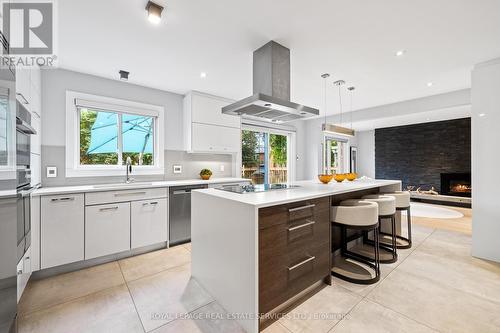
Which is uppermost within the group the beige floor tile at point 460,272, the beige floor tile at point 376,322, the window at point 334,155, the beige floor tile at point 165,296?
the window at point 334,155

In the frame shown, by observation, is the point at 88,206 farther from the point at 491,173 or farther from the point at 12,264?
the point at 491,173

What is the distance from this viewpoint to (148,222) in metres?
2.79

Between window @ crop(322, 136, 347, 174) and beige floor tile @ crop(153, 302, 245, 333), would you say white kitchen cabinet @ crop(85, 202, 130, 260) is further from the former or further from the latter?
window @ crop(322, 136, 347, 174)

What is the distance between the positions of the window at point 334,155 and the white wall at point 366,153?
2.46ft

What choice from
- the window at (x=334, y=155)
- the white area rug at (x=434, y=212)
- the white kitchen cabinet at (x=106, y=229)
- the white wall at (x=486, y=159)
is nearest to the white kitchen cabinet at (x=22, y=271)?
the white kitchen cabinet at (x=106, y=229)

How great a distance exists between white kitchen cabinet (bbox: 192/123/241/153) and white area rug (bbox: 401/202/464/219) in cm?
403

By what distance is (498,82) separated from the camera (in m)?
2.44

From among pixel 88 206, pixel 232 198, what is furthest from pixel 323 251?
pixel 88 206

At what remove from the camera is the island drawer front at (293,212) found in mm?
1438

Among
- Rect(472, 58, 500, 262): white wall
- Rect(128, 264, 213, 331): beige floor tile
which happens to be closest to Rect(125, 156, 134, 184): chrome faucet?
Rect(128, 264, 213, 331): beige floor tile

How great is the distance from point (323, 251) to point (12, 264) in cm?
202

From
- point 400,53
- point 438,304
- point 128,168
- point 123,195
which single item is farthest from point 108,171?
point 400,53

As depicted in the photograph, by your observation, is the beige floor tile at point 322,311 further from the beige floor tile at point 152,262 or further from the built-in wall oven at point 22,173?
the built-in wall oven at point 22,173

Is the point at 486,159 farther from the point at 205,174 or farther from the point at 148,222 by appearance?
the point at 148,222
